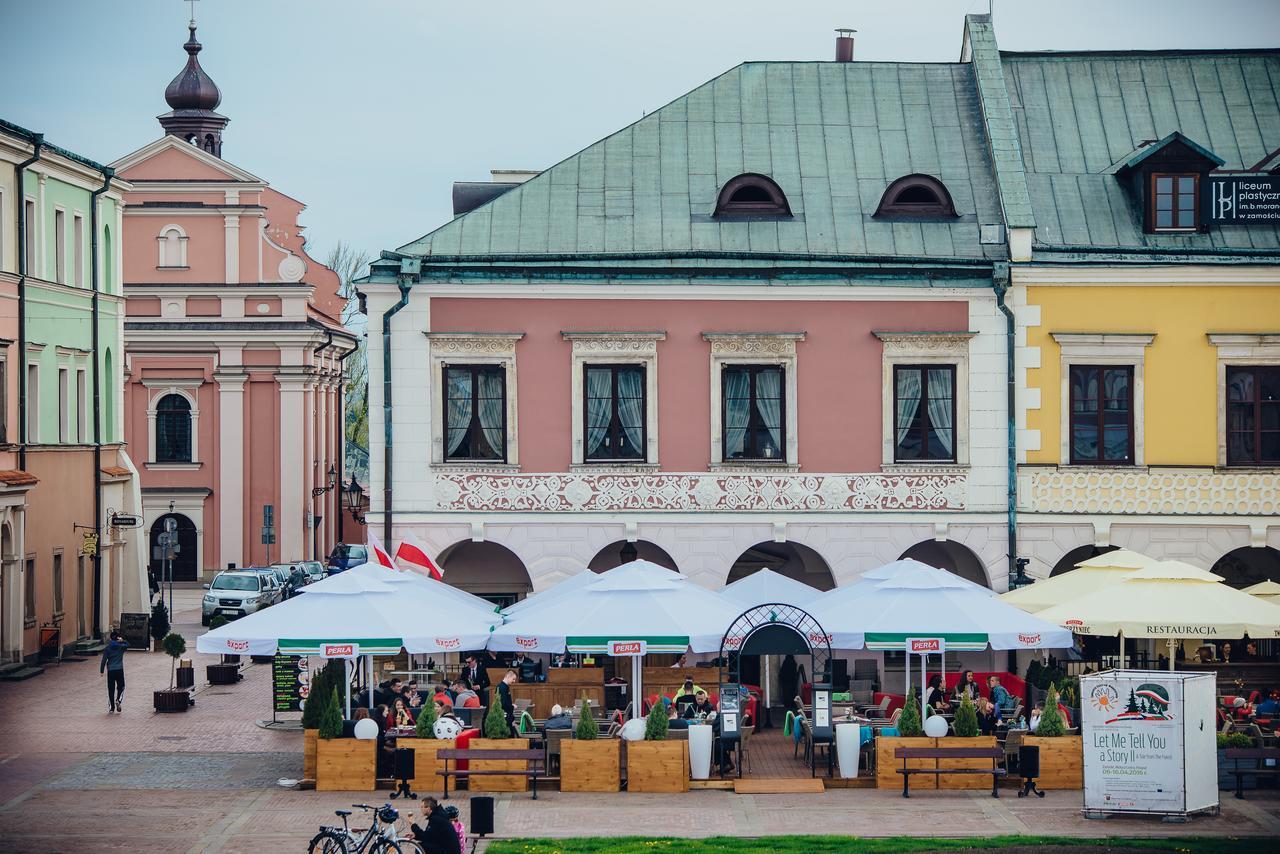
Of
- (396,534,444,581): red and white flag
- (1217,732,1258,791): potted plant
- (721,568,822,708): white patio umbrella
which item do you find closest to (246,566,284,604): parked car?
(396,534,444,581): red and white flag

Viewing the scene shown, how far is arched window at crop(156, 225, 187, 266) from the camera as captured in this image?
202 ft

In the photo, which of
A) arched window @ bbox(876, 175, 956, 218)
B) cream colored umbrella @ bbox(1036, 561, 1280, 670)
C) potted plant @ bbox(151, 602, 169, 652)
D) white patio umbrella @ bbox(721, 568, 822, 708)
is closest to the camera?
cream colored umbrella @ bbox(1036, 561, 1280, 670)

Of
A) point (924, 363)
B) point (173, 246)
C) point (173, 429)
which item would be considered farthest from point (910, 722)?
point (173, 429)

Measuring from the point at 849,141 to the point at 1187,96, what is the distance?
22.1 feet

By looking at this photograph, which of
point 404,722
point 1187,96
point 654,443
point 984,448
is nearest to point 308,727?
point 404,722

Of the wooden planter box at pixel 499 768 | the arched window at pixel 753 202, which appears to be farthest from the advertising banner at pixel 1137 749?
the arched window at pixel 753 202

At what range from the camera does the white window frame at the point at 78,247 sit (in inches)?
1713

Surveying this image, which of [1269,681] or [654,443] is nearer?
[1269,681]

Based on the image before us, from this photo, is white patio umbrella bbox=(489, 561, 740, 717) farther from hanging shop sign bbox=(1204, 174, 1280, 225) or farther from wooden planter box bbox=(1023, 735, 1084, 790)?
hanging shop sign bbox=(1204, 174, 1280, 225)

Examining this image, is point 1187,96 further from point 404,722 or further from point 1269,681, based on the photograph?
point 404,722

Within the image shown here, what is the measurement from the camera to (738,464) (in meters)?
33.9

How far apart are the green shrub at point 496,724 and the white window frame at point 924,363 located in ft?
35.1

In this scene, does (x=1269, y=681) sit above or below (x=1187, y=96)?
below

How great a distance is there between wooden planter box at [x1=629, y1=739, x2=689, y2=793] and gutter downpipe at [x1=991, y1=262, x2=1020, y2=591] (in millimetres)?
10268
